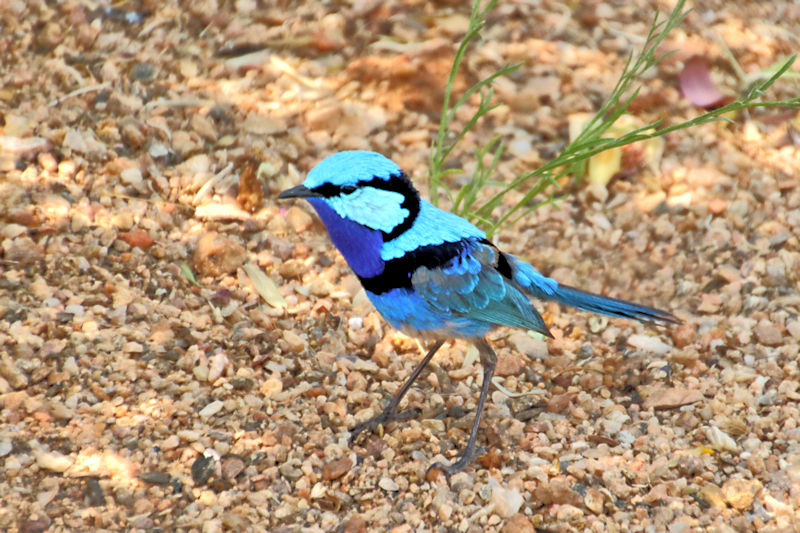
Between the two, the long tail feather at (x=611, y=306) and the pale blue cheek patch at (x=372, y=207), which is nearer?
the pale blue cheek patch at (x=372, y=207)

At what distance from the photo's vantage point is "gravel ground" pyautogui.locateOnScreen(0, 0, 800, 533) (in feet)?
11.7

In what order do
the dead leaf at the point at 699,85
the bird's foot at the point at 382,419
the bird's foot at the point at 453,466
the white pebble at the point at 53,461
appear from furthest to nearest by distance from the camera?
the dead leaf at the point at 699,85
the bird's foot at the point at 382,419
the bird's foot at the point at 453,466
the white pebble at the point at 53,461

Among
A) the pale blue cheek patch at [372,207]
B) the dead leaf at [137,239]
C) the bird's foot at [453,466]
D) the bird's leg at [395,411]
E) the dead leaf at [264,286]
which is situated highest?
the pale blue cheek patch at [372,207]

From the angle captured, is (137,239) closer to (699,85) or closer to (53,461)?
(53,461)

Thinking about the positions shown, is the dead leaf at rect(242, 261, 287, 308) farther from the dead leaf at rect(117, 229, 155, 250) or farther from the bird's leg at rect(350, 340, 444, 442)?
the bird's leg at rect(350, 340, 444, 442)

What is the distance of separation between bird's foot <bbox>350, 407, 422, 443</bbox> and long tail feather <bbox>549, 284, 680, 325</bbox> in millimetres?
872

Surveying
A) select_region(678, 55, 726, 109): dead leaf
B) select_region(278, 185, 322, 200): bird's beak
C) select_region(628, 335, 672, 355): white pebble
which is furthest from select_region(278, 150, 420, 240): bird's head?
select_region(678, 55, 726, 109): dead leaf

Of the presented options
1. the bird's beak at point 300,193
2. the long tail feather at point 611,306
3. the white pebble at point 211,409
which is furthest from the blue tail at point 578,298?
the white pebble at point 211,409

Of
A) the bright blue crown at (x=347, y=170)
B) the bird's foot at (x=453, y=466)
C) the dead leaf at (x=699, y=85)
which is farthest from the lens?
the dead leaf at (x=699, y=85)

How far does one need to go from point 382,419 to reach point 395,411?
0.14 meters

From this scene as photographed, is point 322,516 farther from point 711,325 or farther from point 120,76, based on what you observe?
point 120,76

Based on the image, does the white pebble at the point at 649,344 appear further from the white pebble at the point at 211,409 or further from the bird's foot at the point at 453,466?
the white pebble at the point at 211,409

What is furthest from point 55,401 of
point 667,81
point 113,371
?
point 667,81

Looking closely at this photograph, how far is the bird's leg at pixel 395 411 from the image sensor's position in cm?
395
